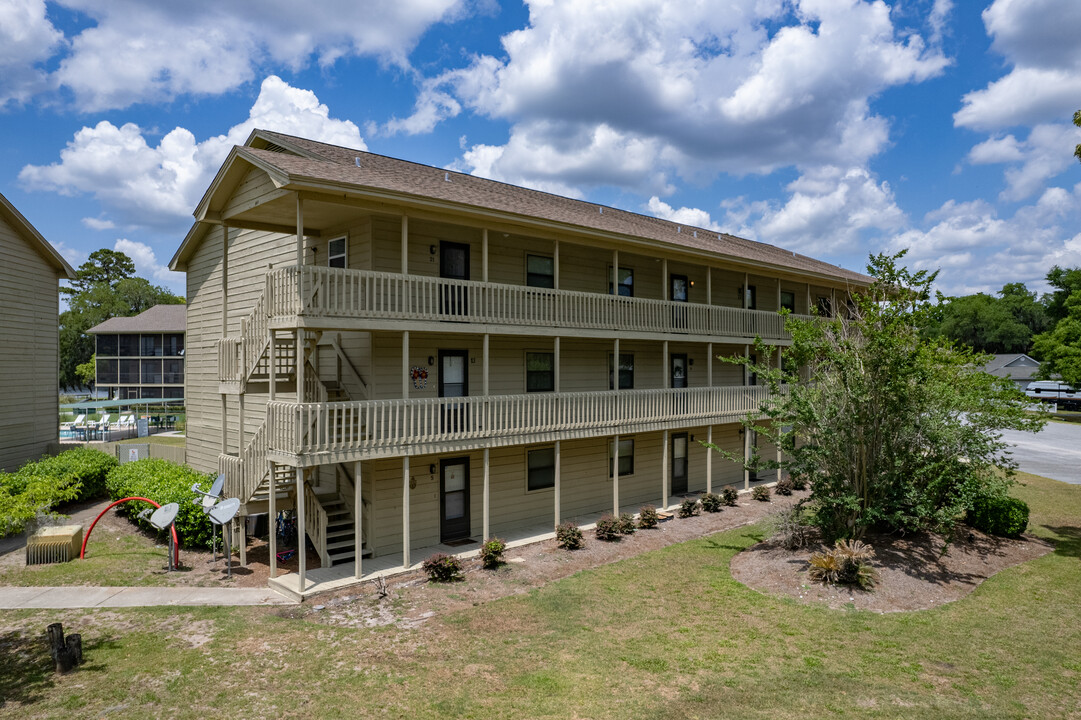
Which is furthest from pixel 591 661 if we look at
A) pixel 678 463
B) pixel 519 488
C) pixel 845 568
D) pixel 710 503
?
pixel 678 463

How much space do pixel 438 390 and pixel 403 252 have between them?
3.95m

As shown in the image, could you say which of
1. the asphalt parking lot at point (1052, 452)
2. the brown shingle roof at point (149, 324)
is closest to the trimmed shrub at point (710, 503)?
the asphalt parking lot at point (1052, 452)

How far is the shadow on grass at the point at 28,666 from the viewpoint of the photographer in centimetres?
808

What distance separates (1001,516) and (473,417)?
44.4ft

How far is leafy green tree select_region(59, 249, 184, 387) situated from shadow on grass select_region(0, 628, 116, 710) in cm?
6786

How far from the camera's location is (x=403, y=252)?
13.7m

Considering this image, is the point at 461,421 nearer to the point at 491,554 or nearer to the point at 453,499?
the point at 453,499

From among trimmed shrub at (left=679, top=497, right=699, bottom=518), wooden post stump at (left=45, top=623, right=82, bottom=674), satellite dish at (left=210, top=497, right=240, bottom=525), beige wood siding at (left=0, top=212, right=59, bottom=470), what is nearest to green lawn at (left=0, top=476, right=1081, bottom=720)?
wooden post stump at (left=45, top=623, right=82, bottom=674)

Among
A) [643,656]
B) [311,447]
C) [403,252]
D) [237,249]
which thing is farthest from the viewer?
[237,249]

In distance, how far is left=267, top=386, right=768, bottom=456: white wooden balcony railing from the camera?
41.2 ft

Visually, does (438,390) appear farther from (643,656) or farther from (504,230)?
(643,656)

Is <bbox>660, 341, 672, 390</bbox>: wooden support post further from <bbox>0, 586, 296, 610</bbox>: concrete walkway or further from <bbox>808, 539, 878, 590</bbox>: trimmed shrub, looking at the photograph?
<bbox>0, 586, 296, 610</bbox>: concrete walkway

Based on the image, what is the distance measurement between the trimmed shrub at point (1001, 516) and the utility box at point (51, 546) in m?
21.5

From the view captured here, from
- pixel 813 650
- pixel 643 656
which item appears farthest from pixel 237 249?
pixel 813 650
